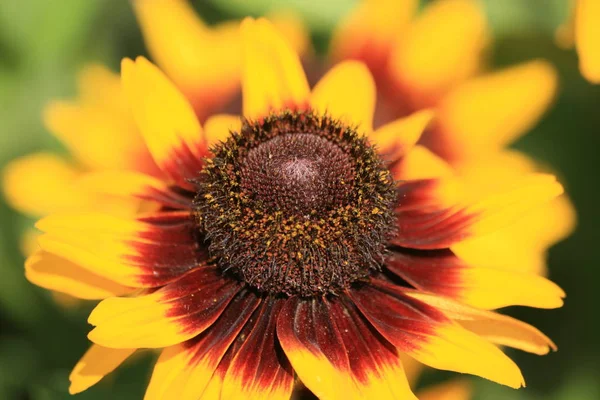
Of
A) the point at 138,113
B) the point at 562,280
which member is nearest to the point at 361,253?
the point at 138,113

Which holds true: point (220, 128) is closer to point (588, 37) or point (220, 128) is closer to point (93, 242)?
point (93, 242)

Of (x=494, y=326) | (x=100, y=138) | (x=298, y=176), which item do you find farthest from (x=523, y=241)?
(x=100, y=138)

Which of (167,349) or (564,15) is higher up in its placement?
(564,15)

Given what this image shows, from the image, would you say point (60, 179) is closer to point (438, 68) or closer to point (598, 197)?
point (438, 68)

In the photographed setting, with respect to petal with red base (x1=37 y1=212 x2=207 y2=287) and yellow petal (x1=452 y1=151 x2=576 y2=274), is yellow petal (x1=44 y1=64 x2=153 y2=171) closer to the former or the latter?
petal with red base (x1=37 y1=212 x2=207 y2=287)

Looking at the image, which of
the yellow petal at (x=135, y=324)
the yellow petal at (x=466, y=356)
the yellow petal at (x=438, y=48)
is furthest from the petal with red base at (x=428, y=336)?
the yellow petal at (x=438, y=48)

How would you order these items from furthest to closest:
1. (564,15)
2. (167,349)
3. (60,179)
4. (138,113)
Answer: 1. (564,15)
2. (60,179)
3. (138,113)
4. (167,349)
